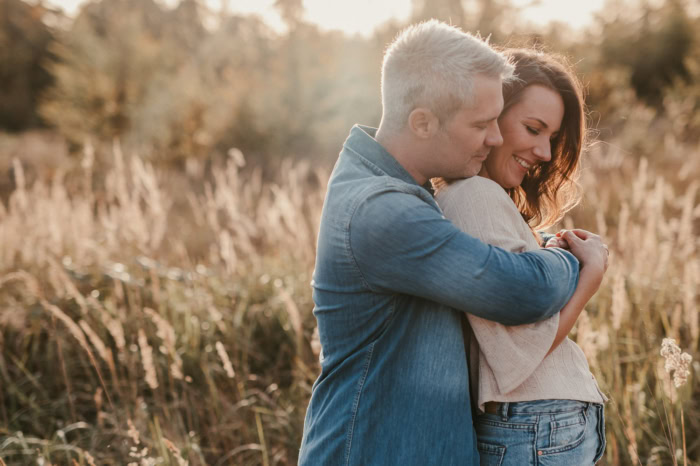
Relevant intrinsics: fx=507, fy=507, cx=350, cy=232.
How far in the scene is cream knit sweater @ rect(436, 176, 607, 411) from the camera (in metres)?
1.37

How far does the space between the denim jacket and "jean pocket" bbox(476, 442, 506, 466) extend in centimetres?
10

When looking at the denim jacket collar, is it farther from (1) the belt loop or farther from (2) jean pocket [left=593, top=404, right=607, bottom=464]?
(2) jean pocket [left=593, top=404, right=607, bottom=464]

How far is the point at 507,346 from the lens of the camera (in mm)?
1370

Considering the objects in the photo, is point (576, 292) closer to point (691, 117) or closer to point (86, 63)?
point (691, 117)

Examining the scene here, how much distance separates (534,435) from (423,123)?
93cm

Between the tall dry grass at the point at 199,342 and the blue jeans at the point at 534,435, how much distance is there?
815 mm

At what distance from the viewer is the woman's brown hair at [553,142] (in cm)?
177

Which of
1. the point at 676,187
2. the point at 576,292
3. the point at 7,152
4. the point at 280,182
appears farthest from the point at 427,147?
the point at 7,152

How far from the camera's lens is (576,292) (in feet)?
4.82

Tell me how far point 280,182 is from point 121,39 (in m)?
9.19

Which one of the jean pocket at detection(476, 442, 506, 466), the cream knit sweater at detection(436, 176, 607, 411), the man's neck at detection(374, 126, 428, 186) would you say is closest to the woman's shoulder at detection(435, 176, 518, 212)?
the cream knit sweater at detection(436, 176, 607, 411)

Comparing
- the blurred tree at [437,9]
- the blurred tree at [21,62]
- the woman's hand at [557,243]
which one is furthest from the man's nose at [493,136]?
the blurred tree at [21,62]

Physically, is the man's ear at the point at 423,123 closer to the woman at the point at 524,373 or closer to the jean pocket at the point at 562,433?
the woman at the point at 524,373

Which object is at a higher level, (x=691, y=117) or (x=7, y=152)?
(x=691, y=117)
